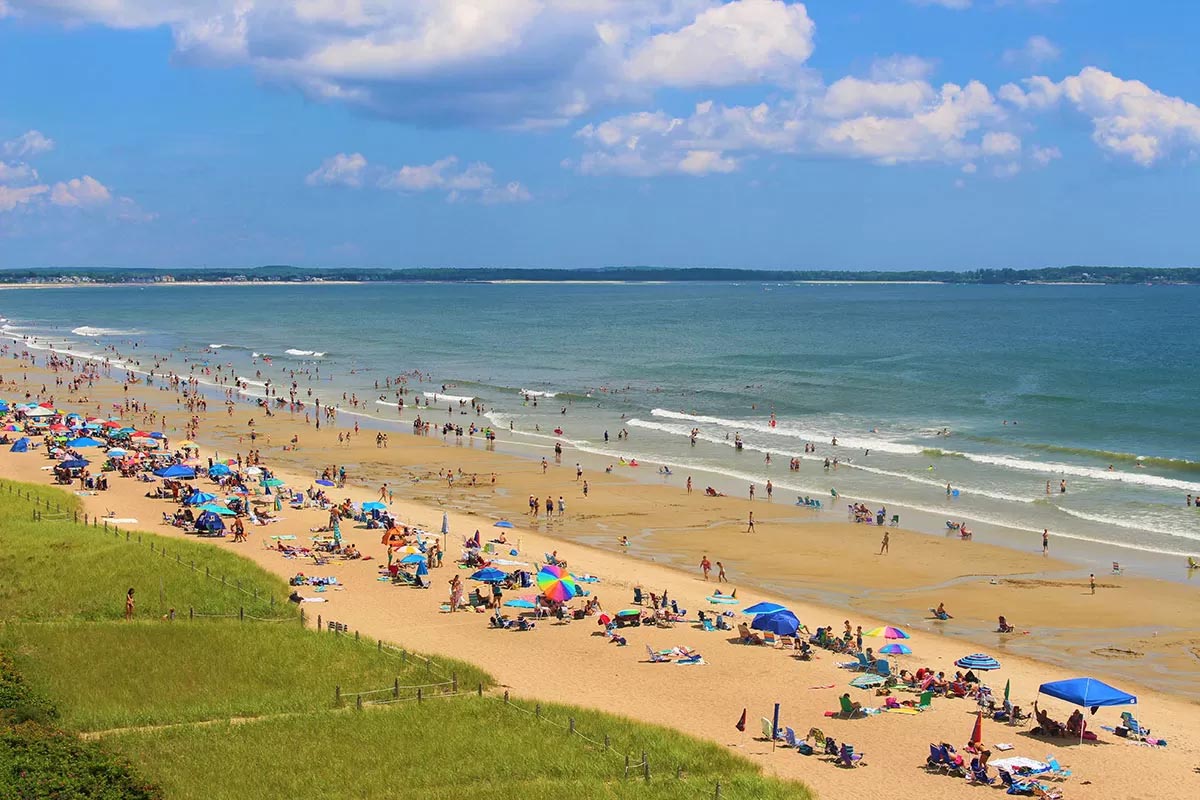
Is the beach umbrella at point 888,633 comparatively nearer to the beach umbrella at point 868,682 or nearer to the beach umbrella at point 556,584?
the beach umbrella at point 868,682

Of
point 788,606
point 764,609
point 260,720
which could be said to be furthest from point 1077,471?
point 260,720

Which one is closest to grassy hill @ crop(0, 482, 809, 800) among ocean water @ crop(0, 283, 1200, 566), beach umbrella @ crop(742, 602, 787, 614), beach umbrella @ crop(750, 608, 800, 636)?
beach umbrella @ crop(750, 608, 800, 636)

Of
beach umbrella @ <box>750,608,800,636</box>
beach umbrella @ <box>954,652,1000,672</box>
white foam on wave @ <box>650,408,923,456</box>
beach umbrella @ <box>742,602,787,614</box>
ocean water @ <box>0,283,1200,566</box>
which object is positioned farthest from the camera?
white foam on wave @ <box>650,408,923,456</box>

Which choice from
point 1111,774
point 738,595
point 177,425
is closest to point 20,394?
point 177,425

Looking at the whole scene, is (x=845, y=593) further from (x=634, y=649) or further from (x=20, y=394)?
(x=20, y=394)

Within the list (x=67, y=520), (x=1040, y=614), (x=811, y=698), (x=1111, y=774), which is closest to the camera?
(x=1111, y=774)

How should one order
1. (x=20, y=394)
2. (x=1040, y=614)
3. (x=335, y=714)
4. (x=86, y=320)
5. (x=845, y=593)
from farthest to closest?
1. (x=86, y=320)
2. (x=20, y=394)
3. (x=845, y=593)
4. (x=1040, y=614)
5. (x=335, y=714)

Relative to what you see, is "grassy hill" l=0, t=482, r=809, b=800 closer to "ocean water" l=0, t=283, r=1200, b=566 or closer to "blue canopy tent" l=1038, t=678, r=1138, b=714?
"blue canopy tent" l=1038, t=678, r=1138, b=714

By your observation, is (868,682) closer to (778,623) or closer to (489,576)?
(778,623)
